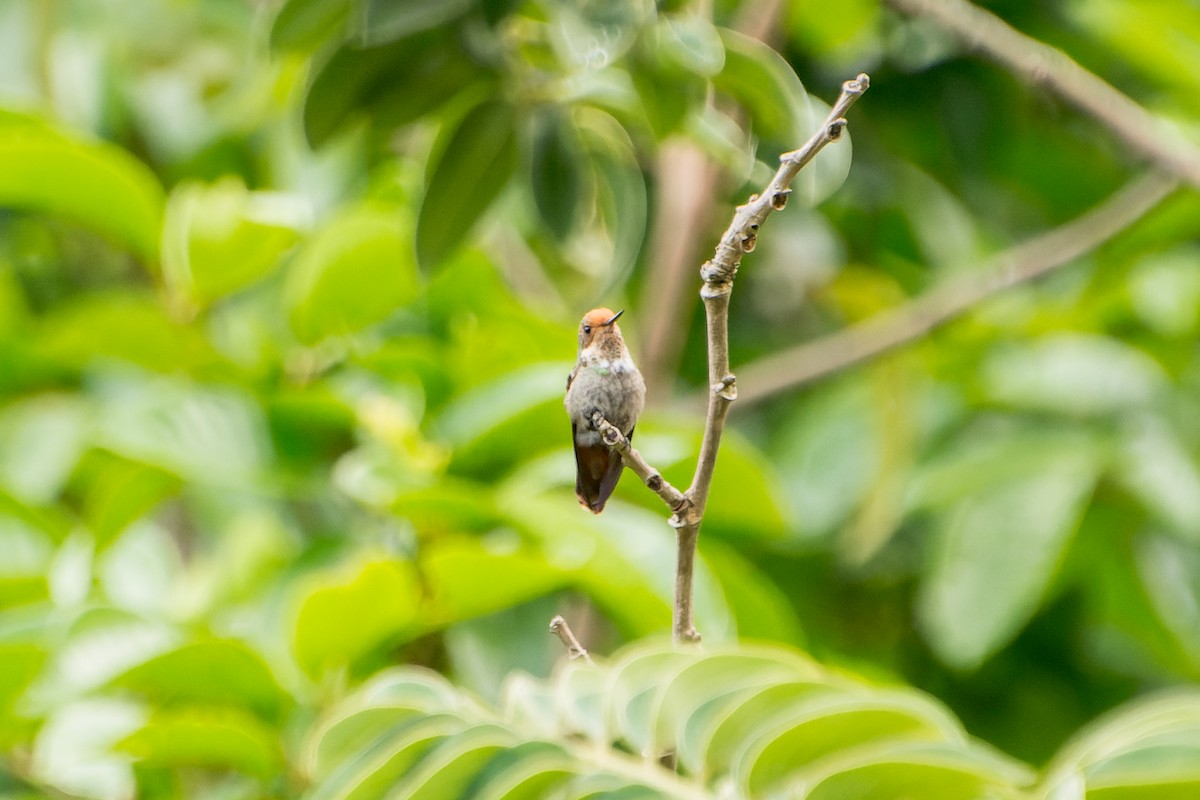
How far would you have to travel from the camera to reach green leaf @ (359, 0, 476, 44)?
1.15 m

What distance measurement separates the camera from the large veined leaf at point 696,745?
0.73m

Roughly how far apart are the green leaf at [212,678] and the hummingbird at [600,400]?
0.67 meters

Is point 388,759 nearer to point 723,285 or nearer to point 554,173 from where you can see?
point 723,285

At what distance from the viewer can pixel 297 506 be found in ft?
6.30

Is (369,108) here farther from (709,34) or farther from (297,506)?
(297,506)

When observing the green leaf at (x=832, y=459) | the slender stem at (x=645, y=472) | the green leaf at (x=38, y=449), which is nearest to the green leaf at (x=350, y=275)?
the green leaf at (x=38, y=449)

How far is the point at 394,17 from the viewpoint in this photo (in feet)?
3.81

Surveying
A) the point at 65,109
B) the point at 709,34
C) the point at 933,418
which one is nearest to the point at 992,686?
the point at 933,418

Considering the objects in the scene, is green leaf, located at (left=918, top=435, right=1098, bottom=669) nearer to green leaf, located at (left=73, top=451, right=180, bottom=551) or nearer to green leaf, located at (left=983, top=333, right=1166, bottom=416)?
green leaf, located at (left=983, top=333, right=1166, bottom=416)

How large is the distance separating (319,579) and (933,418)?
3.77ft

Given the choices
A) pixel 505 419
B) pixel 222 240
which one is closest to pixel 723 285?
pixel 505 419

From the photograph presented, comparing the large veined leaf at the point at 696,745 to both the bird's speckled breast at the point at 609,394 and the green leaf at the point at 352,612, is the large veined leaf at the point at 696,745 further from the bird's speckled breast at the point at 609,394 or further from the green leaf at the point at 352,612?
the green leaf at the point at 352,612

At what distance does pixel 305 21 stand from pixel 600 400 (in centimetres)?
78

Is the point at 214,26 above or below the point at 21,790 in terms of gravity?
above
